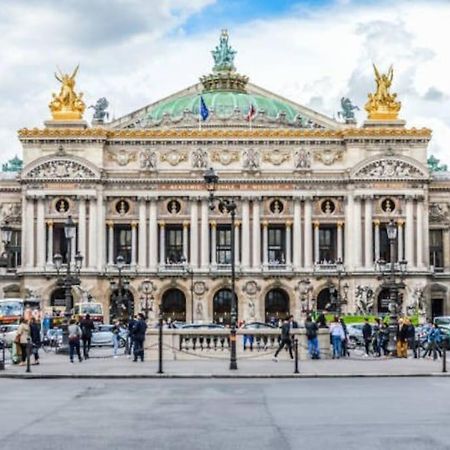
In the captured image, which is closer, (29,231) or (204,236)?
(29,231)

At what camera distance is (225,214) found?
11306 cm

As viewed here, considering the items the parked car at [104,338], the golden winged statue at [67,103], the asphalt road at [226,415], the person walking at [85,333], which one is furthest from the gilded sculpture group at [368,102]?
the asphalt road at [226,415]

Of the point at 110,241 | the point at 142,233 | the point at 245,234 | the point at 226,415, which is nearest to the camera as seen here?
the point at 226,415

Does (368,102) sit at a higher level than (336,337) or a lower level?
higher

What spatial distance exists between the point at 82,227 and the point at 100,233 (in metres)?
1.90

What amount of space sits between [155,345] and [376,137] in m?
62.9

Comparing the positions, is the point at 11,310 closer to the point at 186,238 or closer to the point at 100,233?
the point at 100,233

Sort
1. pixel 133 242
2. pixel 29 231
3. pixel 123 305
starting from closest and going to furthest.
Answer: pixel 123 305
pixel 29 231
pixel 133 242

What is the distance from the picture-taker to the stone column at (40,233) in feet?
364

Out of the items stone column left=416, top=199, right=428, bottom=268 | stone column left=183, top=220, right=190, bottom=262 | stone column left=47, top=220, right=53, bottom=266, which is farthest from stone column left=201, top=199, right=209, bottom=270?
stone column left=416, top=199, right=428, bottom=268

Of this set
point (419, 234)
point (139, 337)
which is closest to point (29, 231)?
point (419, 234)

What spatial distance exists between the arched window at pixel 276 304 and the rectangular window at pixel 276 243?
3477mm

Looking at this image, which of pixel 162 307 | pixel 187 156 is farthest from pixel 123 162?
pixel 162 307

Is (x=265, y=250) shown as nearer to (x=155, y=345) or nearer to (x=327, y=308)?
(x=327, y=308)
